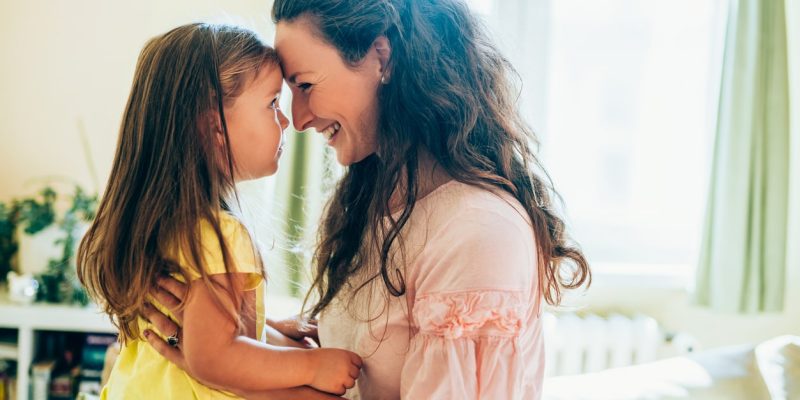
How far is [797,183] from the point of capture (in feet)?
8.69

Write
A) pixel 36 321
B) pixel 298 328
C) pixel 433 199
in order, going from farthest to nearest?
pixel 36 321 < pixel 298 328 < pixel 433 199

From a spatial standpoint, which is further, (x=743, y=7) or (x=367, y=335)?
(x=743, y=7)

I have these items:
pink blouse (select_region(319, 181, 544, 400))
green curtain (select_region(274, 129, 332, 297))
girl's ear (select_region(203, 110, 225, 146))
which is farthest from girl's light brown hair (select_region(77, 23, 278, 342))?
green curtain (select_region(274, 129, 332, 297))

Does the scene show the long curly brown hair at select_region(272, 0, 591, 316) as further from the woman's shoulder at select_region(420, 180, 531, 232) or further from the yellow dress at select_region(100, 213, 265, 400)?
the yellow dress at select_region(100, 213, 265, 400)

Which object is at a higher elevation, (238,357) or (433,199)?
(433,199)

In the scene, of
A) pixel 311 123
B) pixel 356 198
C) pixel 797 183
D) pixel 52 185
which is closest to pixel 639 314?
pixel 797 183

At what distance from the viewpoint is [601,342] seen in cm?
258

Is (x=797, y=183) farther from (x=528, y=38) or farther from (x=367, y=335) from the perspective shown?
(x=367, y=335)

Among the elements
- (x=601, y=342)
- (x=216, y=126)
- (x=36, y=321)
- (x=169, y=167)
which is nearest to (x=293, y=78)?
(x=216, y=126)

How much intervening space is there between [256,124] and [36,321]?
60.2 inches

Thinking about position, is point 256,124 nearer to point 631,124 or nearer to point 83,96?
point 83,96

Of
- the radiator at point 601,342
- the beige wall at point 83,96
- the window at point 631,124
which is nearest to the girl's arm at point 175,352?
the radiator at point 601,342

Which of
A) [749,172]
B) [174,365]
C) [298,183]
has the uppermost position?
[749,172]

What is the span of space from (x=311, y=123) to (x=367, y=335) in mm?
381
